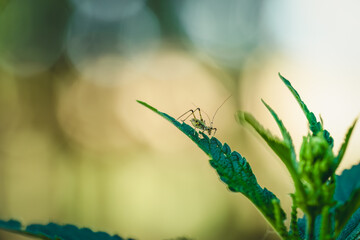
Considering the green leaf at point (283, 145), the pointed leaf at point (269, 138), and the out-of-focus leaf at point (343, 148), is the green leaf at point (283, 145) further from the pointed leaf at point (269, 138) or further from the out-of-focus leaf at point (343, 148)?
the out-of-focus leaf at point (343, 148)

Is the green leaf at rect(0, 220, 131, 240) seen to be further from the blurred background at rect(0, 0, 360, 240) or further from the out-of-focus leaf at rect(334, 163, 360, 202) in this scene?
the blurred background at rect(0, 0, 360, 240)

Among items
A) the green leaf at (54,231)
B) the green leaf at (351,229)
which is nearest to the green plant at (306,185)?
the green leaf at (351,229)

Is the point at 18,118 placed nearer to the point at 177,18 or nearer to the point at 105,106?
the point at 105,106

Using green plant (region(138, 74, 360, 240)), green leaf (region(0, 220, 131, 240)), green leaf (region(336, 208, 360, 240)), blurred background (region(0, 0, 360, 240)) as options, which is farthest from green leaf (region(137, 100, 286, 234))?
blurred background (region(0, 0, 360, 240))

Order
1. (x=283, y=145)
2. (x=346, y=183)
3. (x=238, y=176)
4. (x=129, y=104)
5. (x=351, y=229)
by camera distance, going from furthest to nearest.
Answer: (x=129, y=104) < (x=346, y=183) < (x=351, y=229) < (x=238, y=176) < (x=283, y=145)

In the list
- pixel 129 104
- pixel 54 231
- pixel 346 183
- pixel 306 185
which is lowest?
pixel 54 231

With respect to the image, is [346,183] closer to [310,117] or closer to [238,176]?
[310,117]

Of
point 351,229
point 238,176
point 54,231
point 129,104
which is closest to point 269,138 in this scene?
point 238,176
